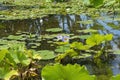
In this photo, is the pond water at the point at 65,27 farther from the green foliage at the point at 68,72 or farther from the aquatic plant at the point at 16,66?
the green foliage at the point at 68,72

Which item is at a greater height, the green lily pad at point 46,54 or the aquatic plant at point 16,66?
the aquatic plant at point 16,66

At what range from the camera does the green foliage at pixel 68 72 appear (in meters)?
0.75

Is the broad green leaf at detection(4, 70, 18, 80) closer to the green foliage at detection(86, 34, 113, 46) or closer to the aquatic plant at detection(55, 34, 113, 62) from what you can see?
the aquatic plant at detection(55, 34, 113, 62)

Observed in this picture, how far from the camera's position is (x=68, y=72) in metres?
0.75

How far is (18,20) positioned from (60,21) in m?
0.71

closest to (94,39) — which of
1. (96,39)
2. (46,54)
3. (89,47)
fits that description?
(96,39)

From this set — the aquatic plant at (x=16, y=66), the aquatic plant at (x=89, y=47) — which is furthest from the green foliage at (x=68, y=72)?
the aquatic plant at (x=89, y=47)

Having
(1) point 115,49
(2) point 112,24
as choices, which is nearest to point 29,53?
(1) point 115,49

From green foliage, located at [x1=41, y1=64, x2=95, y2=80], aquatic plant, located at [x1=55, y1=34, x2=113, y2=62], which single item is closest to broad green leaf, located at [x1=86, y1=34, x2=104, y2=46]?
aquatic plant, located at [x1=55, y1=34, x2=113, y2=62]

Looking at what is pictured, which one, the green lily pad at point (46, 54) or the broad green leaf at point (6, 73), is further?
the green lily pad at point (46, 54)

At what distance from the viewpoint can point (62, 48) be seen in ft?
10.5

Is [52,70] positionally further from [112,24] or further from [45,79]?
[112,24]

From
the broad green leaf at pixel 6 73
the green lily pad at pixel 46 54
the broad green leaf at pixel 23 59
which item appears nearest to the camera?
the broad green leaf at pixel 6 73

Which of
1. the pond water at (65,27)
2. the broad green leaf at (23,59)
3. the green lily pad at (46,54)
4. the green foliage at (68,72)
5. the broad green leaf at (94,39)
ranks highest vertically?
the green foliage at (68,72)
